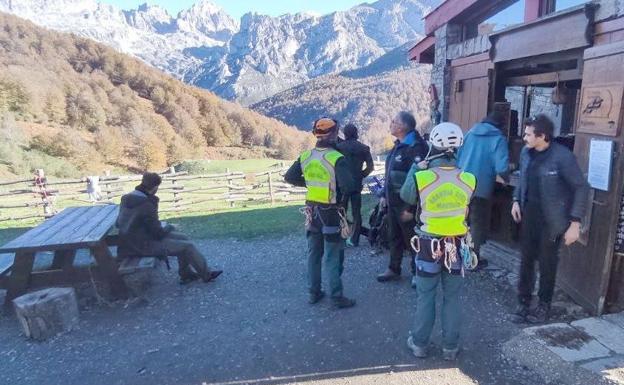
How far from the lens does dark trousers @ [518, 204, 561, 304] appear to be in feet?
11.6

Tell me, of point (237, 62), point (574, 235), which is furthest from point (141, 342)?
point (237, 62)

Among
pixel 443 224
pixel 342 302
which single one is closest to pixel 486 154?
pixel 443 224

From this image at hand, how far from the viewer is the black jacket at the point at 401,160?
4.33 meters

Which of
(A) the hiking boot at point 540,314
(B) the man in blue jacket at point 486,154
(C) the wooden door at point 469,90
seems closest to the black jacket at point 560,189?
(A) the hiking boot at point 540,314

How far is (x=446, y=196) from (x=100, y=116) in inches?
2038

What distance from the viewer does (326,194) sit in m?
3.94

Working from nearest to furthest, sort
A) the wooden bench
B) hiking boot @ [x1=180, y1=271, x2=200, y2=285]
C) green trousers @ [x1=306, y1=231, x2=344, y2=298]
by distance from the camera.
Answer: green trousers @ [x1=306, y1=231, x2=344, y2=298] → the wooden bench → hiking boot @ [x1=180, y1=271, x2=200, y2=285]

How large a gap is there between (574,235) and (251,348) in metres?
2.78

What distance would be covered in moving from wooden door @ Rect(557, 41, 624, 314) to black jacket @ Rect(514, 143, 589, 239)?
259 millimetres

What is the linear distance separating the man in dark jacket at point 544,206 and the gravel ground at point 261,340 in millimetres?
437

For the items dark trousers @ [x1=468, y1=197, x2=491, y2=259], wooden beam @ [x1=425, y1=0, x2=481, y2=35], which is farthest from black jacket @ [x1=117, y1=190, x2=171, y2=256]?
wooden beam @ [x1=425, y1=0, x2=481, y2=35]

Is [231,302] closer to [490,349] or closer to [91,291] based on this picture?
[91,291]

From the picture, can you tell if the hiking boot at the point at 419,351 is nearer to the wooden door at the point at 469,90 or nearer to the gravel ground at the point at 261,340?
the gravel ground at the point at 261,340

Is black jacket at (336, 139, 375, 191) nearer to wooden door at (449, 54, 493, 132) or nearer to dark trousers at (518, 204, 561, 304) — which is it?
wooden door at (449, 54, 493, 132)
